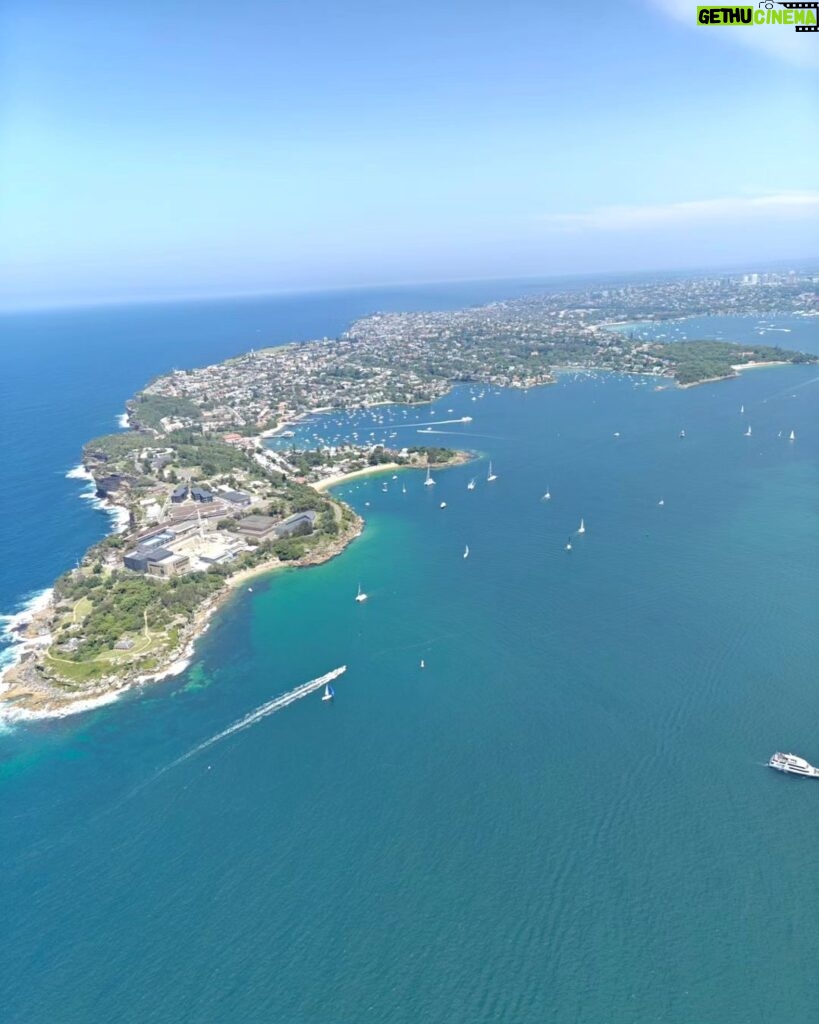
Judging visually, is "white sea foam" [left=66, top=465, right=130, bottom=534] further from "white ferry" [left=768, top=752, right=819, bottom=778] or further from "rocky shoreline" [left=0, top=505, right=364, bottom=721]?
"white ferry" [left=768, top=752, right=819, bottom=778]

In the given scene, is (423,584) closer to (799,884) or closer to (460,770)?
(460,770)

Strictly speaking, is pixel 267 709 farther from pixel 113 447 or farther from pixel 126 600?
pixel 113 447

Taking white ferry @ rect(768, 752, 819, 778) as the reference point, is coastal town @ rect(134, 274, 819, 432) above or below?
above

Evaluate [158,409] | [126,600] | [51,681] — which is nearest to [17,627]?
[126,600]

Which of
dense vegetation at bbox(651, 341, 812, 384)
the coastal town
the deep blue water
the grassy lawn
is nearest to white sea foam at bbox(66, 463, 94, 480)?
the deep blue water

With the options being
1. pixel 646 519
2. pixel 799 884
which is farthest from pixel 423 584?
pixel 799 884
